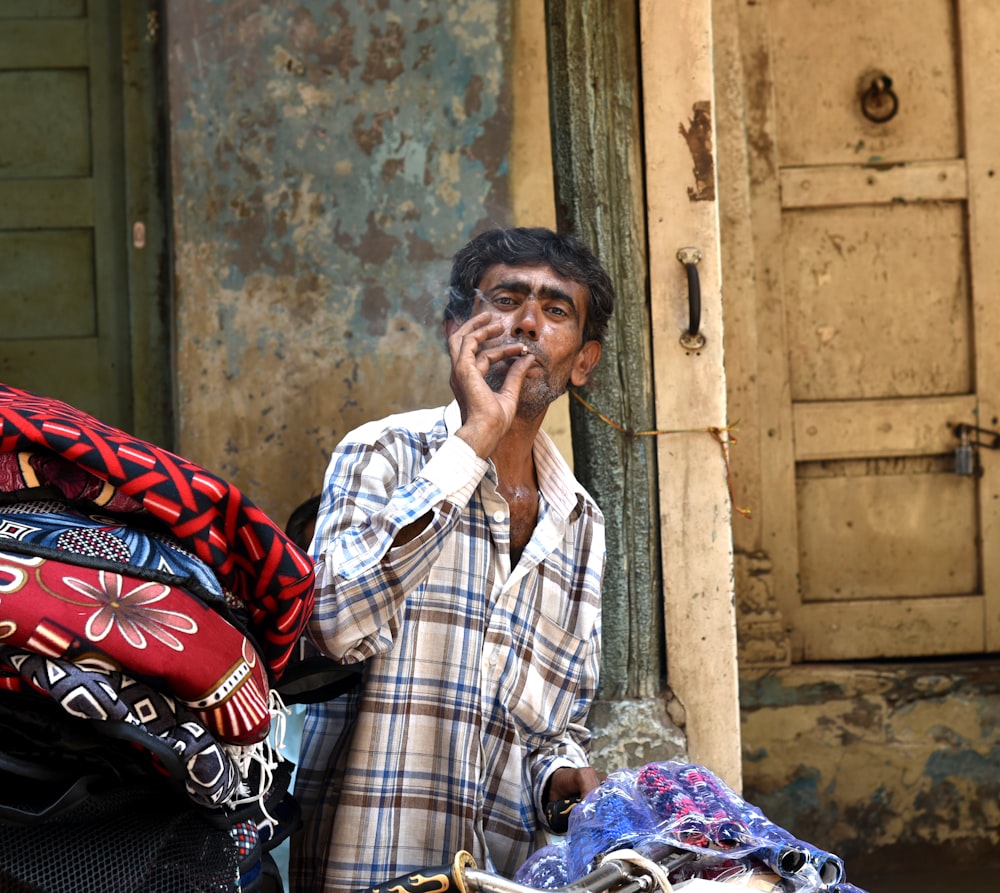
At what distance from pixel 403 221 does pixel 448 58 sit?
407 mm

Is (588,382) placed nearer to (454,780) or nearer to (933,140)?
(454,780)

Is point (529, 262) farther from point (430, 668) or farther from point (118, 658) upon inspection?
point (118, 658)

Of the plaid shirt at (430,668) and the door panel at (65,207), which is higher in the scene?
the door panel at (65,207)

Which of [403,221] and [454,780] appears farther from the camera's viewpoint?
[403,221]

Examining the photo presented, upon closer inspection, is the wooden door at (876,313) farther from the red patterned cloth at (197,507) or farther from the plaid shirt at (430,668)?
the red patterned cloth at (197,507)

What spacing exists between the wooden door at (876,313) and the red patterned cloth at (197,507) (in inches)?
122

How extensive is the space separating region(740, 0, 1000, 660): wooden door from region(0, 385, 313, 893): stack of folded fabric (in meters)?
3.18

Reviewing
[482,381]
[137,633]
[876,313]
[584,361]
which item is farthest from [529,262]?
[876,313]

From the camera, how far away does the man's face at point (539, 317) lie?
7.23 ft

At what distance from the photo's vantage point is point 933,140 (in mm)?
4191

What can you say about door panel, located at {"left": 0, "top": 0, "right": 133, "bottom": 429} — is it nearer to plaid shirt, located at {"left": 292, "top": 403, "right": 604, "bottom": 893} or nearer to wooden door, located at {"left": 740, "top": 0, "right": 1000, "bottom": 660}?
plaid shirt, located at {"left": 292, "top": 403, "right": 604, "bottom": 893}

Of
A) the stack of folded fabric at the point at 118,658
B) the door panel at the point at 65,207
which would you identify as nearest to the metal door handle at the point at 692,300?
the door panel at the point at 65,207

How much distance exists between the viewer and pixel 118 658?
114 centimetres

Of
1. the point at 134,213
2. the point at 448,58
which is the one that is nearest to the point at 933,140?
the point at 448,58
